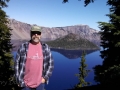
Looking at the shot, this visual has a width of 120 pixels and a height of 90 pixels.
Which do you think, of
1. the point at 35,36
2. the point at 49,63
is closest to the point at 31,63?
the point at 49,63

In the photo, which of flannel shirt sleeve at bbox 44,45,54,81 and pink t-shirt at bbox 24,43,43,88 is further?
flannel shirt sleeve at bbox 44,45,54,81

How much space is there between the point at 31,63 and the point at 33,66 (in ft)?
0.26

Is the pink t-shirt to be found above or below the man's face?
below

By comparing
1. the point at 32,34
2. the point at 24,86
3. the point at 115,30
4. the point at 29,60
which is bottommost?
the point at 24,86

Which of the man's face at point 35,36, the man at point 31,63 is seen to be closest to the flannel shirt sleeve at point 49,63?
the man at point 31,63

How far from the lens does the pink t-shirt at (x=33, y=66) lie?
3.77m

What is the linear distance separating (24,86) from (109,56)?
1222cm

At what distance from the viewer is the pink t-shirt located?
12.4ft

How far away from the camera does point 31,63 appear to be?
377 cm

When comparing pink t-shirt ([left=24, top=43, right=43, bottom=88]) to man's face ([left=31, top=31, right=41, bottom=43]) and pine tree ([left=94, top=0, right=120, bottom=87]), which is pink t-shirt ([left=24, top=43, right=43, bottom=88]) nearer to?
man's face ([left=31, top=31, right=41, bottom=43])

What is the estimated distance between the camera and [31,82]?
3.82 m

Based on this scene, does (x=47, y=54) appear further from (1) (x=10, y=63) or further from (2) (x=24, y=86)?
(1) (x=10, y=63)

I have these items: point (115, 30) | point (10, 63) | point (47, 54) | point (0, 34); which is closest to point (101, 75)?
point (115, 30)

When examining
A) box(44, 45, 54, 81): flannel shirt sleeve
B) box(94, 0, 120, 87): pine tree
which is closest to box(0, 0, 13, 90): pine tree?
box(94, 0, 120, 87): pine tree
